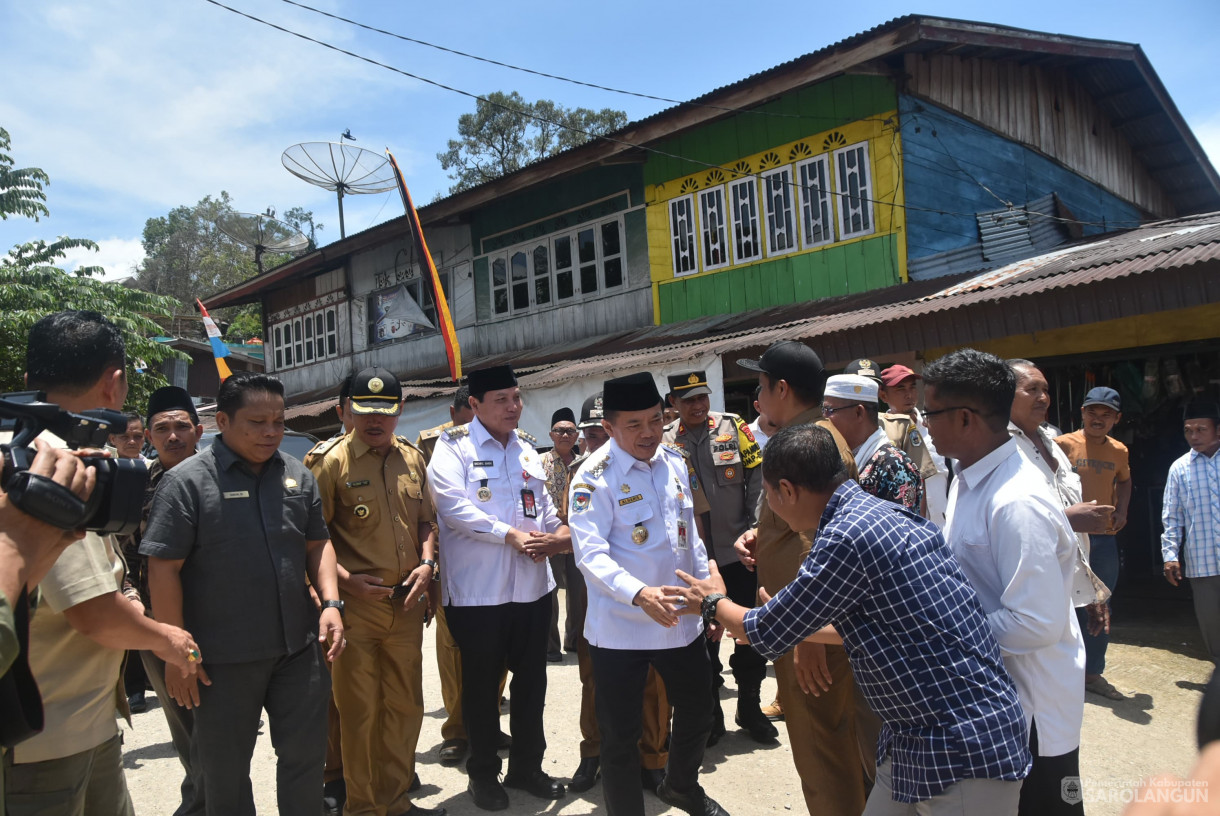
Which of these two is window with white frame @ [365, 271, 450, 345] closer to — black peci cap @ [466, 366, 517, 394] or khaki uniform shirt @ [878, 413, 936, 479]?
black peci cap @ [466, 366, 517, 394]

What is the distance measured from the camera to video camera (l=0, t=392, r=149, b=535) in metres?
1.53

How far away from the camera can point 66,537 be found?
163cm

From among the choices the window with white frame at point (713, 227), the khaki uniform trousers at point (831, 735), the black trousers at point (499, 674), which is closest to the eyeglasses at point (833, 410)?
the khaki uniform trousers at point (831, 735)

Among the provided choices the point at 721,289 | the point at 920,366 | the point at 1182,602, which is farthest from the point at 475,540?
the point at 721,289

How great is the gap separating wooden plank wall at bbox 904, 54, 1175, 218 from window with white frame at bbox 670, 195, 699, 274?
3.57 metres

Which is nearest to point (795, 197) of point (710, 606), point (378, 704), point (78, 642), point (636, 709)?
point (636, 709)

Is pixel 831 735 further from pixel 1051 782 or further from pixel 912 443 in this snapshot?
pixel 912 443

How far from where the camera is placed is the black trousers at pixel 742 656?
181 inches

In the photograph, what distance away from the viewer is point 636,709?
3.32 meters

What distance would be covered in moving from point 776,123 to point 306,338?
1412 centimetres

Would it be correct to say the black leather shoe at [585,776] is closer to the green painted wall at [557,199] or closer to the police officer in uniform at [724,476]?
the police officer in uniform at [724,476]

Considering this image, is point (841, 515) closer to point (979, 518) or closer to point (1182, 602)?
point (979, 518)

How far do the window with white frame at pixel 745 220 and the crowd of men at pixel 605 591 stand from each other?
6641mm

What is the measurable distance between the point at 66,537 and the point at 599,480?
2.10 metres
